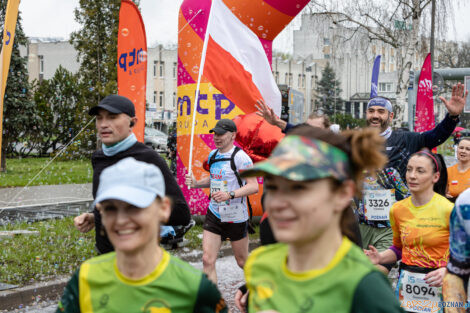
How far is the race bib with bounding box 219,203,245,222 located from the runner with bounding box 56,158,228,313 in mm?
4166

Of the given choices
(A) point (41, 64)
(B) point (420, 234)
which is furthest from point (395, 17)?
(A) point (41, 64)

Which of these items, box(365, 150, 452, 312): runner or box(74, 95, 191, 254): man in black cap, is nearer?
box(74, 95, 191, 254): man in black cap

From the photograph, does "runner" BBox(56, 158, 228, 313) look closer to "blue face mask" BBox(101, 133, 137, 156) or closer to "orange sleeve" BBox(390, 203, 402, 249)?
"blue face mask" BBox(101, 133, 137, 156)

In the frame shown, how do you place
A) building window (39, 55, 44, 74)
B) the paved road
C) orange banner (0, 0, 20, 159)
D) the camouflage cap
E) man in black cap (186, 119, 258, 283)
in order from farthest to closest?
building window (39, 55, 44, 74), man in black cap (186, 119, 258, 283), the paved road, orange banner (0, 0, 20, 159), the camouflage cap

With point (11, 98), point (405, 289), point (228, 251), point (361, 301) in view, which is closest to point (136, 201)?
point (361, 301)

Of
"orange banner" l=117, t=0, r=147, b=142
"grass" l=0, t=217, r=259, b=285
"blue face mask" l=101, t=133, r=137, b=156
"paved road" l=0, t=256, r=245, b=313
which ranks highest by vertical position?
"orange banner" l=117, t=0, r=147, b=142

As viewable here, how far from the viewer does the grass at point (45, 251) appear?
23.8ft

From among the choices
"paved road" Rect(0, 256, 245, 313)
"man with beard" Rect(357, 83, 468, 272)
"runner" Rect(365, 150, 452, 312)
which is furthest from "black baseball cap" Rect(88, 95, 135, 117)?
"paved road" Rect(0, 256, 245, 313)

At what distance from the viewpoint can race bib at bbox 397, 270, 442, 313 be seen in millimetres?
4434

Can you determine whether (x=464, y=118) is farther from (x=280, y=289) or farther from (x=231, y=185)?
(x=280, y=289)

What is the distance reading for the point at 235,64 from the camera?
7727 mm

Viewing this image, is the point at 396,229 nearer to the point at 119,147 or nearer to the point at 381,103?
the point at 381,103

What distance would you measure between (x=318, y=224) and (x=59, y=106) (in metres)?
30.7

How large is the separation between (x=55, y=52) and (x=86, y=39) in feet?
117
